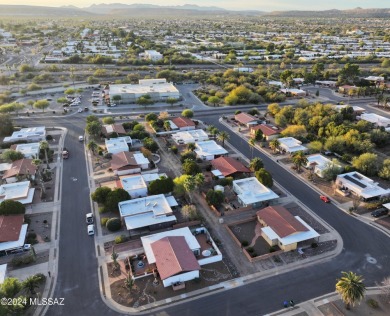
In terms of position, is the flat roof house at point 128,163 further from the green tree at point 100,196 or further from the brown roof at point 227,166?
the brown roof at point 227,166

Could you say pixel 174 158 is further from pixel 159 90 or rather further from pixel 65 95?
pixel 65 95

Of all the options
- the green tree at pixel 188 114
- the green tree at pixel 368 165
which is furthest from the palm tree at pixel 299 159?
the green tree at pixel 188 114

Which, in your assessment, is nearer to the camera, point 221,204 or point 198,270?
point 198,270

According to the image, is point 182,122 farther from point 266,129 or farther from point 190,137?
point 266,129

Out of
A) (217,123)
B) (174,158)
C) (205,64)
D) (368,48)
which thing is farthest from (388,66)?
(174,158)

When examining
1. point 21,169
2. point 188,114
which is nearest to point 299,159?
point 188,114
